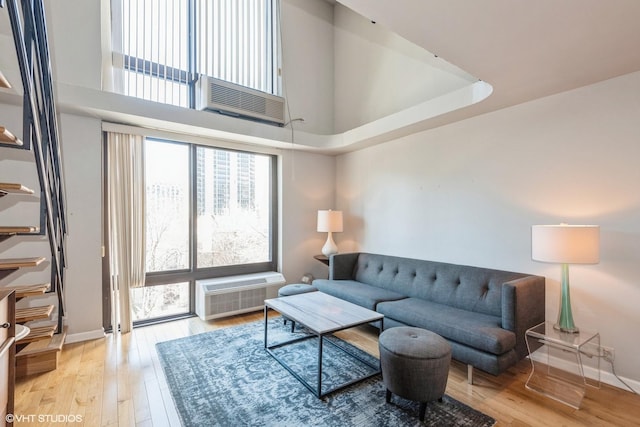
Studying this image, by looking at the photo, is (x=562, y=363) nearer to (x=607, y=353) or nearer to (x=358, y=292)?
(x=607, y=353)

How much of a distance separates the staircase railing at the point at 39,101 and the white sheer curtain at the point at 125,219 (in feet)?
3.00

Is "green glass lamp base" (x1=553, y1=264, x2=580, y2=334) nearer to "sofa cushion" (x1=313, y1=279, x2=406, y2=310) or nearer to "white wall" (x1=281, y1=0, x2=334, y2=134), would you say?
"sofa cushion" (x1=313, y1=279, x2=406, y2=310)

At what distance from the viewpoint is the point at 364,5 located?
157 cm

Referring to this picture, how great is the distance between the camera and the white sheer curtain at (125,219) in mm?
3164

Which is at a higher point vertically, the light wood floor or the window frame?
the window frame

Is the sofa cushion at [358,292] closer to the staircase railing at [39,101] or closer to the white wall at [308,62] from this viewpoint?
the white wall at [308,62]

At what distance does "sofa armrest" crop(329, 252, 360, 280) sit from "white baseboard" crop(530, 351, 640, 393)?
6.91 feet

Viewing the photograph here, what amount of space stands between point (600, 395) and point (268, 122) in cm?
434

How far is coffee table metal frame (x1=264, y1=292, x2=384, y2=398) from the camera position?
85.0 inches

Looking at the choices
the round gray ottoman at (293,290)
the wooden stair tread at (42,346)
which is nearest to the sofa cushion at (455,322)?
the round gray ottoman at (293,290)

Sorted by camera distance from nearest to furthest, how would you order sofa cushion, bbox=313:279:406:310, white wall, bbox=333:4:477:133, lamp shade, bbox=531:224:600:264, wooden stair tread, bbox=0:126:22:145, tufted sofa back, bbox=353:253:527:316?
wooden stair tread, bbox=0:126:22:145
lamp shade, bbox=531:224:600:264
tufted sofa back, bbox=353:253:527:316
sofa cushion, bbox=313:279:406:310
white wall, bbox=333:4:477:133

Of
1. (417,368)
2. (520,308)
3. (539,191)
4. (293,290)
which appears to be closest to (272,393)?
(417,368)

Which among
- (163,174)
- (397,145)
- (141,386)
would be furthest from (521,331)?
(163,174)

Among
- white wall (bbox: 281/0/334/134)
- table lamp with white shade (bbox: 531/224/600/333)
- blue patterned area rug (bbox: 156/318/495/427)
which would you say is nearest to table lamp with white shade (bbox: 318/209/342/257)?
white wall (bbox: 281/0/334/134)
